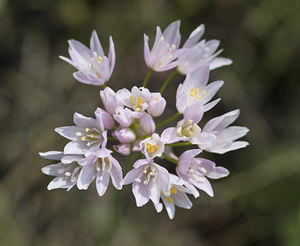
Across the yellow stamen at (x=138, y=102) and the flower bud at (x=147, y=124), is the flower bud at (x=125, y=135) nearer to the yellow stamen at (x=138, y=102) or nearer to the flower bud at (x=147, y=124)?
the flower bud at (x=147, y=124)

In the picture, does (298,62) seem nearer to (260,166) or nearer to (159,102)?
(260,166)

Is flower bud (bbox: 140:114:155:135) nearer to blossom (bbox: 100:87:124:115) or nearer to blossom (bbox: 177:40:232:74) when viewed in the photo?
blossom (bbox: 100:87:124:115)

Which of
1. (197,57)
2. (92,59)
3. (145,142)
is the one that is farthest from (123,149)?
(197,57)

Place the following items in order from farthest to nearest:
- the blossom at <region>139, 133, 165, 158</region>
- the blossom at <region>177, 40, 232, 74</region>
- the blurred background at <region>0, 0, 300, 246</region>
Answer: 1. the blurred background at <region>0, 0, 300, 246</region>
2. the blossom at <region>177, 40, 232, 74</region>
3. the blossom at <region>139, 133, 165, 158</region>

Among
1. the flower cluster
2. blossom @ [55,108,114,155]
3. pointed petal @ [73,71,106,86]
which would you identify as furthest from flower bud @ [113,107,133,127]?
pointed petal @ [73,71,106,86]

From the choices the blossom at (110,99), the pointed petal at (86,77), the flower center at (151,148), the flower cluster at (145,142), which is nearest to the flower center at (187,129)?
the flower cluster at (145,142)

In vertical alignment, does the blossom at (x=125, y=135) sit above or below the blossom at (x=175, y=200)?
above
